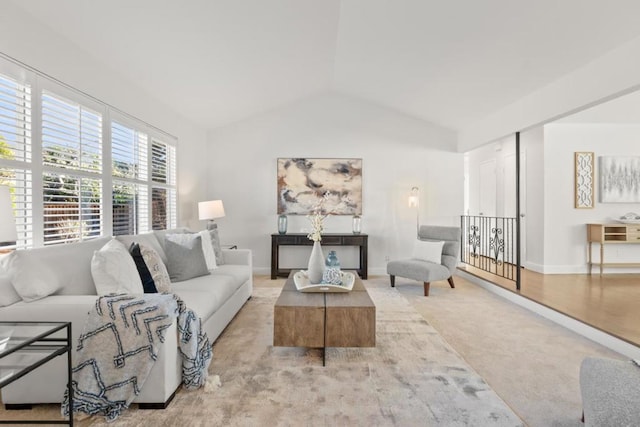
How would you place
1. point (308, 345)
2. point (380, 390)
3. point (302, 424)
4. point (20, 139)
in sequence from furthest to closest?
point (308, 345)
point (20, 139)
point (380, 390)
point (302, 424)

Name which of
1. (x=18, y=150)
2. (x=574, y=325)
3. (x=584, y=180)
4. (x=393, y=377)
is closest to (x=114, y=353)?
(x=18, y=150)

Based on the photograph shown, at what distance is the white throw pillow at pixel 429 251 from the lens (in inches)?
195

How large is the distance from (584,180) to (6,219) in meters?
7.10

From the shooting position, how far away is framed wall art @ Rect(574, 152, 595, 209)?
561 centimetres

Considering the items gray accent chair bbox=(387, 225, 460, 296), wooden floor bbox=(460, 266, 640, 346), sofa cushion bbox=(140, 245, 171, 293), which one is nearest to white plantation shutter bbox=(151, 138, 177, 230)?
sofa cushion bbox=(140, 245, 171, 293)

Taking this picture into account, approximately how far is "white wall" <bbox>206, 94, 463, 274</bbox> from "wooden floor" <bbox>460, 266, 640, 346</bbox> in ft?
4.99

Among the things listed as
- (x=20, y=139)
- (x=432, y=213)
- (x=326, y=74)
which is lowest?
(x=432, y=213)

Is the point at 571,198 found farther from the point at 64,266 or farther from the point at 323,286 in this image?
the point at 64,266

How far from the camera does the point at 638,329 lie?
2.99 m

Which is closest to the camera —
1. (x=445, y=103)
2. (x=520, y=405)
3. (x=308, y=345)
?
(x=520, y=405)

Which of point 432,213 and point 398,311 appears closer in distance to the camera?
point 398,311

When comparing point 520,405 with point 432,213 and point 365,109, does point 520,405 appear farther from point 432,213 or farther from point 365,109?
point 365,109

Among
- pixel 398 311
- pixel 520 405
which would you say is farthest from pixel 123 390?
pixel 398 311

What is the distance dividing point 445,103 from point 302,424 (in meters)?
4.65
